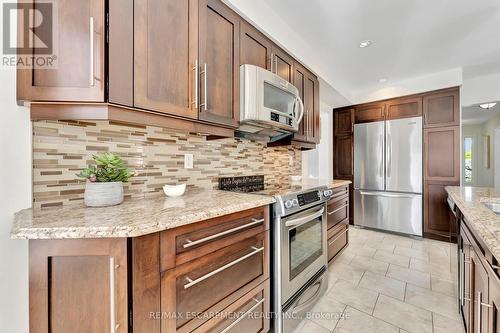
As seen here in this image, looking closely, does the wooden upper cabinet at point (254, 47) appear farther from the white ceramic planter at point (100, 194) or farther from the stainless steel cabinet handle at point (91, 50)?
the white ceramic planter at point (100, 194)

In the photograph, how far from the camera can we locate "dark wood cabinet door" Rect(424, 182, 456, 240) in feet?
10.6

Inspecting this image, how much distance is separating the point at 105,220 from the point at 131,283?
0.25 meters

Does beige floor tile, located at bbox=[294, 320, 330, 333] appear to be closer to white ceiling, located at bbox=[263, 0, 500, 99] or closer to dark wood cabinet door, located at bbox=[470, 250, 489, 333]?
dark wood cabinet door, located at bbox=[470, 250, 489, 333]

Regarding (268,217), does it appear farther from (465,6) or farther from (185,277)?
(465,6)

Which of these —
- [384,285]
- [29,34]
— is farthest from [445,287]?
[29,34]

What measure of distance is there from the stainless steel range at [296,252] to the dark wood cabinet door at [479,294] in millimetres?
910

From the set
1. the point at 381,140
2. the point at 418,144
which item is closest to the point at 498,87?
the point at 418,144

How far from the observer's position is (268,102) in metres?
1.76

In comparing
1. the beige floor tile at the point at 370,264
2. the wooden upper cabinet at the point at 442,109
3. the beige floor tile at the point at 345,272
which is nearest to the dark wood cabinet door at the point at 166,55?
the beige floor tile at the point at 345,272

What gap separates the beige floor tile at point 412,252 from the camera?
2807mm

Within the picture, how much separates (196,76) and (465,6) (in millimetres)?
2483

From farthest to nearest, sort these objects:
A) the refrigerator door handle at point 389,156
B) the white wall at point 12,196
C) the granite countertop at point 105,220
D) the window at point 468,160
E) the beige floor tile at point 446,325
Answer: the window at point 468,160, the refrigerator door handle at point 389,156, the beige floor tile at point 446,325, the white wall at point 12,196, the granite countertop at point 105,220

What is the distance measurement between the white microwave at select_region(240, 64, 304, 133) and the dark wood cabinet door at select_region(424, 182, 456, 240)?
283cm

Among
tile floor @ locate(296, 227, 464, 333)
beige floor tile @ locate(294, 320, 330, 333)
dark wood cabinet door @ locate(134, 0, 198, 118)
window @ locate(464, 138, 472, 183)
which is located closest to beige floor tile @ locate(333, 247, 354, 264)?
tile floor @ locate(296, 227, 464, 333)
